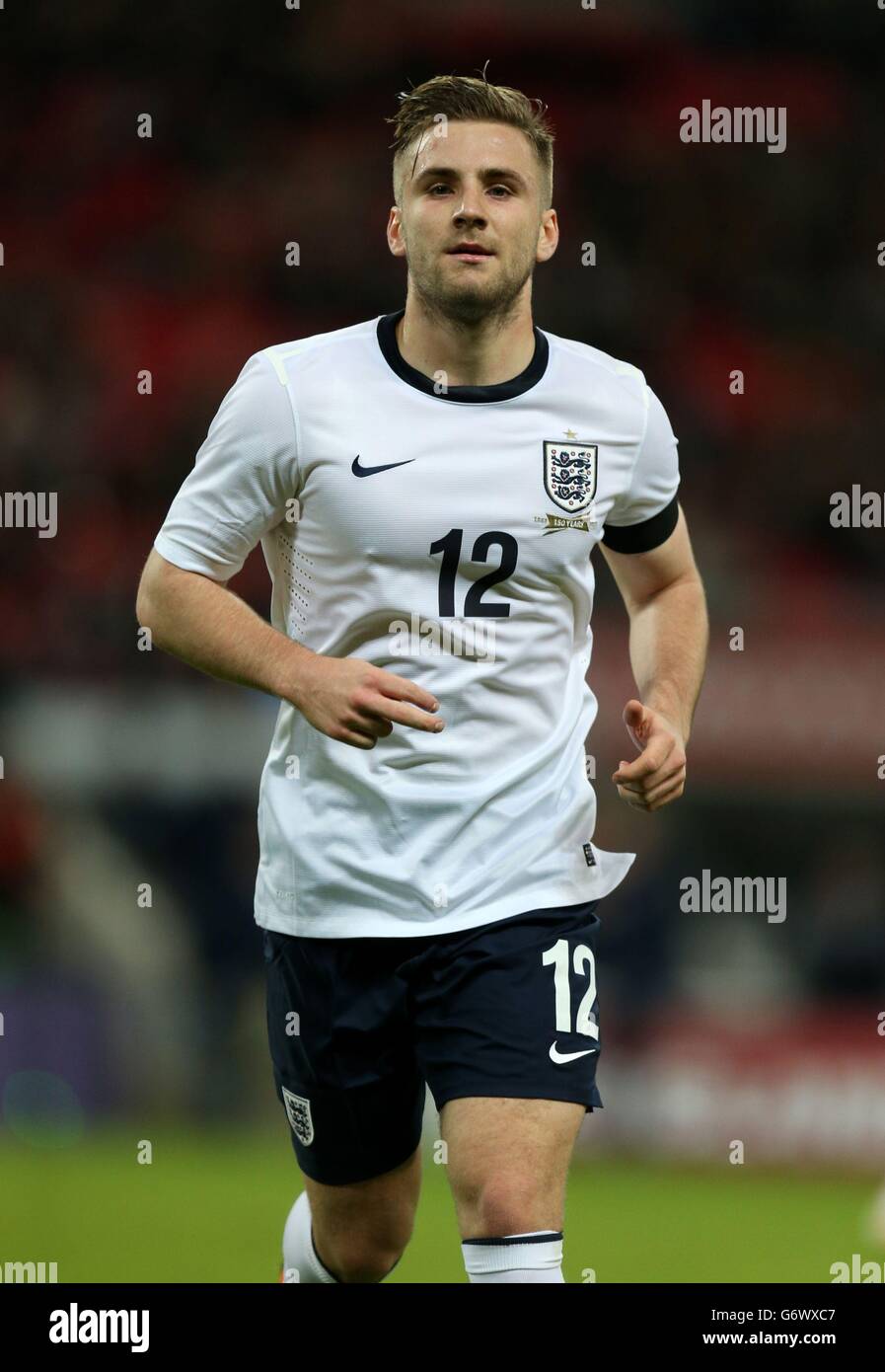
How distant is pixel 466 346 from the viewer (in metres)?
3.85

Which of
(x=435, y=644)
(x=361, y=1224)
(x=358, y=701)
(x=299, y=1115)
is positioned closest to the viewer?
(x=358, y=701)

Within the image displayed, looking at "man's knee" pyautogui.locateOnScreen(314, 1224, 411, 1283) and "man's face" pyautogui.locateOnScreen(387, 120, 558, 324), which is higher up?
"man's face" pyautogui.locateOnScreen(387, 120, 558, 324)

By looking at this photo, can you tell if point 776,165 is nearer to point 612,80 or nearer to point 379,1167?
point 612,80

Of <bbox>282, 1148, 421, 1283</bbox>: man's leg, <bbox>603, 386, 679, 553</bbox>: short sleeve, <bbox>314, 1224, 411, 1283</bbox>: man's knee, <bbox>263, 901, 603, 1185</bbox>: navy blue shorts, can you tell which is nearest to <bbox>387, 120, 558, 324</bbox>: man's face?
<bbox>603, 386, 679, 553</bbox>: short sleeve

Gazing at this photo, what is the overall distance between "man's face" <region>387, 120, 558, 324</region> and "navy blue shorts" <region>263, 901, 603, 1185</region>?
120 centimetres

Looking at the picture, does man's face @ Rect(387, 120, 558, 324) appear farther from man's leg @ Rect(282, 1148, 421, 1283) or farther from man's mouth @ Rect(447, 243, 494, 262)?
man's leg @ Rect(282, 1148, 421, 1283)

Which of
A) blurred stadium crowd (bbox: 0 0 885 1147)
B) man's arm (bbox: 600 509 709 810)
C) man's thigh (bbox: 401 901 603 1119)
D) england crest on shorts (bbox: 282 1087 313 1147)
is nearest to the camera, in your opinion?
man's thigh (bbox: 401 901 603 1119)

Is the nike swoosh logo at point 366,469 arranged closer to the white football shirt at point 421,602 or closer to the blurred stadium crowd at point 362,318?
the white football shirt at point 421,602

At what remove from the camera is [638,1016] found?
9875 millimetres

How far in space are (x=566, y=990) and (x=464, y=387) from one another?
1.18 m

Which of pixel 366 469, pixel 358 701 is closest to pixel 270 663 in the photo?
pixel 358 701

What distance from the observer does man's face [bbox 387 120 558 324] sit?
148 inches

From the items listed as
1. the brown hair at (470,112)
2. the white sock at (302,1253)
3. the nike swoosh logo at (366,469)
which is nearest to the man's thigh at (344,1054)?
the white sock at (302,1253)

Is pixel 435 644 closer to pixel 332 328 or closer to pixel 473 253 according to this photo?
pixel 473 253
